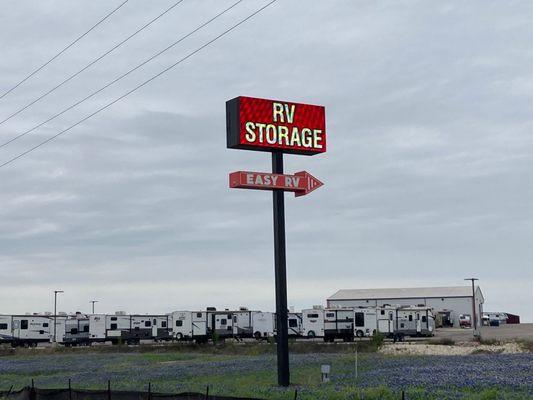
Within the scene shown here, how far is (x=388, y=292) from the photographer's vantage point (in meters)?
147

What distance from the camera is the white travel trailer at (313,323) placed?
281 ft

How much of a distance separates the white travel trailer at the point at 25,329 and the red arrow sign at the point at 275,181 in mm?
65289

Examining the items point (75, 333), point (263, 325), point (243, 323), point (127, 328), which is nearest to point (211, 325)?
point (243, 323)

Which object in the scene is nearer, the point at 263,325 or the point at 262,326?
the point at 262,326

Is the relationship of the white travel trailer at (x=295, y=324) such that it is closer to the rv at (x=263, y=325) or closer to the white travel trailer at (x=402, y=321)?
the rv at (x=263, y=325)

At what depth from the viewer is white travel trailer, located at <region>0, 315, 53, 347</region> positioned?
92.1 metres

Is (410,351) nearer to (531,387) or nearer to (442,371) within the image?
(442,371)

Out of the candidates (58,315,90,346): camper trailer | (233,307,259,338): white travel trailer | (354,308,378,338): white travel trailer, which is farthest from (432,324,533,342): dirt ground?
(58,315,90,346): camper trailer

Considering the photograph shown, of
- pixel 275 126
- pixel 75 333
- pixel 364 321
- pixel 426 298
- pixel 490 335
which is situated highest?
pixel 275 126

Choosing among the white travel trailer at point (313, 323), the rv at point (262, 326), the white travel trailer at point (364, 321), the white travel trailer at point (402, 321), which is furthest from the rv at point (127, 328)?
the white travel trailer at point (402, 321)

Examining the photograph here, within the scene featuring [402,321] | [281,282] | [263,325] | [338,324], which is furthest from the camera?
[263,325]

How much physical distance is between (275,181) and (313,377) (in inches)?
402

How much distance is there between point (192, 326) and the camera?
8931 cm

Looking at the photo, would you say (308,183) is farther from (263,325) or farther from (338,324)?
(263,325)
